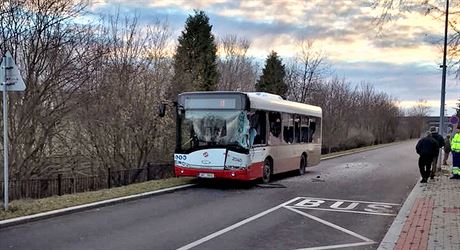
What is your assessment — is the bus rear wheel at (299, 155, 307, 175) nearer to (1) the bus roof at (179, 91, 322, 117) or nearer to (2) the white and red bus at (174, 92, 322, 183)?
(1) the bus roof at (179, 91, 322, 117)

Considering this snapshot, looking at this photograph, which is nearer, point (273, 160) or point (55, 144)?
point (273, 160)

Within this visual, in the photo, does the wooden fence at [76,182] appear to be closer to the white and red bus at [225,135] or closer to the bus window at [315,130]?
the white and red bus at [225,135]

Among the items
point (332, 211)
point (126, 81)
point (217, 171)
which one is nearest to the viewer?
point (332, 211)

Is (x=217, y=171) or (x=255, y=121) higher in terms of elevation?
(x=255, y=121)

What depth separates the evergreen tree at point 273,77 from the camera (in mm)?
46219

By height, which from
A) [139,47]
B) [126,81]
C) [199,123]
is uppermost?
[139,47]

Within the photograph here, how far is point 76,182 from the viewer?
60.5ft

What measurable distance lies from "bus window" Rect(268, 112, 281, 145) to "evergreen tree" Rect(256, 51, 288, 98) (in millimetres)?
27590

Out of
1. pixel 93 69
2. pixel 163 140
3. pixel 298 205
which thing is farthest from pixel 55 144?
pixel 298 205

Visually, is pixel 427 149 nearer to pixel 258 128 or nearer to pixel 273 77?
pixel 258 128

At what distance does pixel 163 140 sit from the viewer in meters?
23.9

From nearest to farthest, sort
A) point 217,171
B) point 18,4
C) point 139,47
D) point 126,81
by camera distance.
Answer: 1. point 217,171
2. point 18,4
3. point 126,81
4. point 139,47

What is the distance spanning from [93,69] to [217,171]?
802cm

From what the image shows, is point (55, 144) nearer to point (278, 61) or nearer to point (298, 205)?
point (298, 205)
